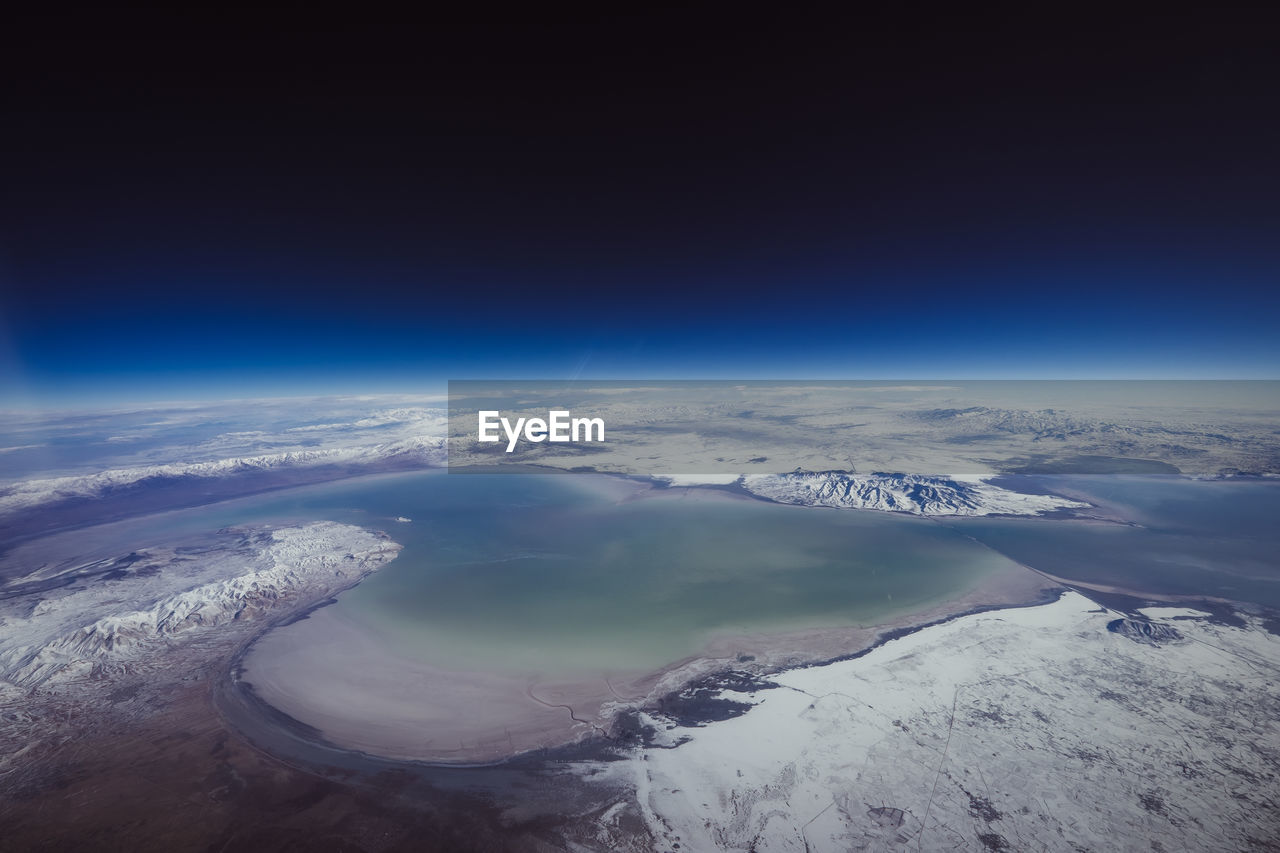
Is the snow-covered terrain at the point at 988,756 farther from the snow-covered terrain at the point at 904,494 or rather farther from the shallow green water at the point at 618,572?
the snow-covered terrain at the point at 904,494

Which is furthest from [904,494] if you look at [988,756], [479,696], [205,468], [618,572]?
[205,468]

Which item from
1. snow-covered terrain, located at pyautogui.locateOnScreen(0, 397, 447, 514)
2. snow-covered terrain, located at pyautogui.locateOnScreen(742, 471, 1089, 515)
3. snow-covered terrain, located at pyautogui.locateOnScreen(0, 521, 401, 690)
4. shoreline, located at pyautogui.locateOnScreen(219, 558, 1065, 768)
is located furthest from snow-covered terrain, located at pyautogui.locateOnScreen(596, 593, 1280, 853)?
snow-covered terrain, located at pyautogui.locateOnScreen(0, 397, 447, 514)

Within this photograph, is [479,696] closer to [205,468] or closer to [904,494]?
[904,494]

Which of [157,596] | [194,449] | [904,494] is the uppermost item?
[904,494]

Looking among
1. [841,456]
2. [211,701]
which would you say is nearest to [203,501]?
[211,701]

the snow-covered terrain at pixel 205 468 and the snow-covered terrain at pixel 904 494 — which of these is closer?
the snow-covered terrain at pixel 904 494

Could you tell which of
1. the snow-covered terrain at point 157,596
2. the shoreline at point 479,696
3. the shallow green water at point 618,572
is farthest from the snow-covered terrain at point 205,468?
the shoreline at point 479,696
